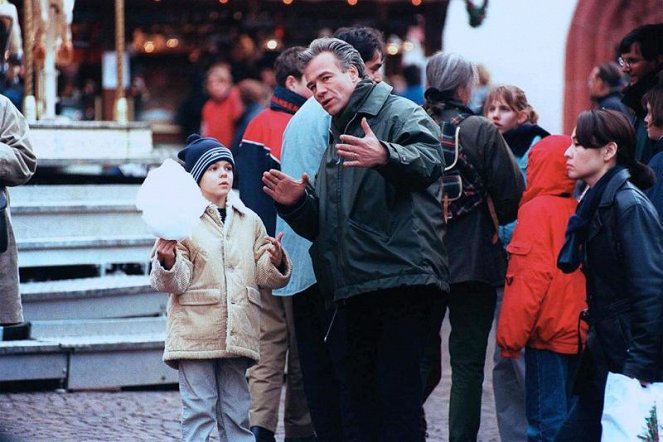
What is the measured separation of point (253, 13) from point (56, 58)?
7748 mm

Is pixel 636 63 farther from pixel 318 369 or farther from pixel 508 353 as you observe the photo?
pixel 318 369

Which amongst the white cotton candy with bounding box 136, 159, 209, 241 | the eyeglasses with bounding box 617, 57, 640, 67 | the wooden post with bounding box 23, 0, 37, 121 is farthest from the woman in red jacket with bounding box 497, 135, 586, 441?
the wooden post with bounding box 23, 0, 37, 121

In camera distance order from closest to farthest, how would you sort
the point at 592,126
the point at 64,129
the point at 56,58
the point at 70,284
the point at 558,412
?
the point at 592,126 < the point at 558,412 < the point at 70,284 < the point at 64,129 < the point at 56,58

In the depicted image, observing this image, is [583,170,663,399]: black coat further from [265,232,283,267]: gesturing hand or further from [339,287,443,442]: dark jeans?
[265,232,283,267]: gesturing hand

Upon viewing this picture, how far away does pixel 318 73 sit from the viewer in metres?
5.91

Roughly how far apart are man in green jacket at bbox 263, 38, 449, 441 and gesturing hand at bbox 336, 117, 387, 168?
134 millimetres

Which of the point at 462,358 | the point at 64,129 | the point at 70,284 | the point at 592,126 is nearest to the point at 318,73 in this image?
the point at 592,126

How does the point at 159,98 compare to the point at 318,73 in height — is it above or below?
below

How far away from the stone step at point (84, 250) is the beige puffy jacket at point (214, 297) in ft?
11.6

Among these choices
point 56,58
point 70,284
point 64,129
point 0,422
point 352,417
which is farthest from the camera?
point 56,58

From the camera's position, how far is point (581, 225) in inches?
219

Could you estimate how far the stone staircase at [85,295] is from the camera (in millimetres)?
8859

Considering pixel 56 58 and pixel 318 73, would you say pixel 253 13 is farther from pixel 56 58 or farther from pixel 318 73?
pixel 318 73

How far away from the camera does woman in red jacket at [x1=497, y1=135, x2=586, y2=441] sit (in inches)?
262
